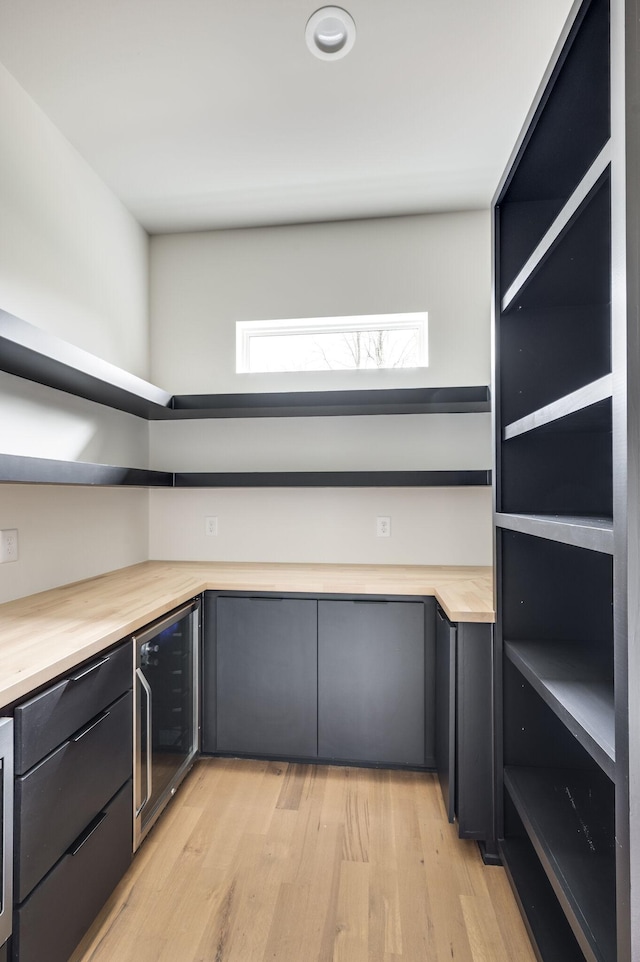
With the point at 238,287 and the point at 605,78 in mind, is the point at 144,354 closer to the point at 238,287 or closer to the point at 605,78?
the point at 238,287

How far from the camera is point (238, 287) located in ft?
9.55

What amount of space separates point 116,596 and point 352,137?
83.2 inches

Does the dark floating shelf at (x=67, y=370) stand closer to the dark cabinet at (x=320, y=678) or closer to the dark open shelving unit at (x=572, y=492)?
the dark cabinet at (x=320, y=678)

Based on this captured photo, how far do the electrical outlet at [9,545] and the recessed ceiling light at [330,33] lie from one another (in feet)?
6.48

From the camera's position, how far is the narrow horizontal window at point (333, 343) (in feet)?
9.34

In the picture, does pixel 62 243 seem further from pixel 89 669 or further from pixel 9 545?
pixel 89 669

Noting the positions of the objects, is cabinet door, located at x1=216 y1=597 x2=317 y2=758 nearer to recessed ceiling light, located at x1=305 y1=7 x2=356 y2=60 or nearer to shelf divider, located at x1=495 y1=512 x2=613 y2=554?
shelf divider, located at x1=495 y1=512 x2=613 y2=554

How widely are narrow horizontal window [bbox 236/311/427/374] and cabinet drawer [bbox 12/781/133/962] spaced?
7.02 feet

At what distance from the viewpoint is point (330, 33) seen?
166 centimetres

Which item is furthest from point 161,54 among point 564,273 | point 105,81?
point 564,273

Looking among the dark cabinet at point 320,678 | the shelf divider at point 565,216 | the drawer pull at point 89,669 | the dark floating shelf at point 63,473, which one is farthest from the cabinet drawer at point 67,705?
the shelf divider at point 565,216

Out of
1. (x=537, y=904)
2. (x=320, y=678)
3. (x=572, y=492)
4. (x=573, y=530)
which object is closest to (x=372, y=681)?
(x=320, y=678)

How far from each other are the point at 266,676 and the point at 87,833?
96 centimetres

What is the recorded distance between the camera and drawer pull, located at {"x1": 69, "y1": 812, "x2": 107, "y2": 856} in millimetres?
1305
